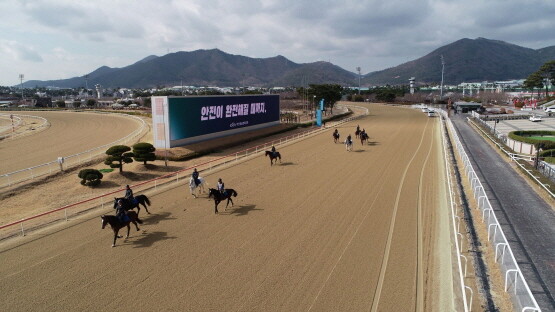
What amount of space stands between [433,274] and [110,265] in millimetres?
7902

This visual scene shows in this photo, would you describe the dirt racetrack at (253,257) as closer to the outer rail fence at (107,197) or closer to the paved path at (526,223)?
the outer rail fence at (107,197)

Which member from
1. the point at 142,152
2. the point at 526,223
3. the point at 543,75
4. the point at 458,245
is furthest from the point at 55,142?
the point at 543,75

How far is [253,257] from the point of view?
30.1 ft

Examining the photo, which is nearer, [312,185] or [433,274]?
[433,274]

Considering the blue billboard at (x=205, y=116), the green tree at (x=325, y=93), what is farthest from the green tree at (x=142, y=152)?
the green tree at (x=325, y=93)

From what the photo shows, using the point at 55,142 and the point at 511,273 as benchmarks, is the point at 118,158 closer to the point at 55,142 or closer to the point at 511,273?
the point at 55,142

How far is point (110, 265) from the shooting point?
8891mm

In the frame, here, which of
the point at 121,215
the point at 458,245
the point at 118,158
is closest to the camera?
the point at 458,245

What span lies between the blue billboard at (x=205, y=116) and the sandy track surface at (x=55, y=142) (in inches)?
317

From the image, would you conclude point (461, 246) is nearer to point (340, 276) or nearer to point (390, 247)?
point (390, 247)

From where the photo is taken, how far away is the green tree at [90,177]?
16.5 metres

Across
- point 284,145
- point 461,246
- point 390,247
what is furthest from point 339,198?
point 284,145

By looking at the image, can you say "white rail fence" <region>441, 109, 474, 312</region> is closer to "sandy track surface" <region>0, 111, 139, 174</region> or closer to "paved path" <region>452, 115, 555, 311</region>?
"paved path" <region>452, 115, 555, 311</region>

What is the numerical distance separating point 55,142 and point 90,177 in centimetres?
1796
